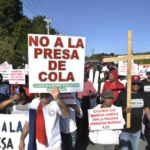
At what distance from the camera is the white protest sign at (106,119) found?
3.67 m

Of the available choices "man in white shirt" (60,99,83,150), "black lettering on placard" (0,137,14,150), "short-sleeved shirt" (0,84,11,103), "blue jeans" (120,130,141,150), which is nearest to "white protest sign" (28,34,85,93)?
"man in white shirt" (60,99,83,150)

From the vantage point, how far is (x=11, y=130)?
4.29m

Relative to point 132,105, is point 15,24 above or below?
above

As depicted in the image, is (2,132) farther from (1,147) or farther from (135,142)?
(135,142)

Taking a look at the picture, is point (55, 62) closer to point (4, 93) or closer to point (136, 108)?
point (136, 108)

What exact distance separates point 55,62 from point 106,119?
1.29 meters

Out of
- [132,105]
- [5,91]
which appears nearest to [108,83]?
[132,105]

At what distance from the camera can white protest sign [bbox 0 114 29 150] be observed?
13.9 ft

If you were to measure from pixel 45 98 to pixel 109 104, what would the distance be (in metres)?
1.19

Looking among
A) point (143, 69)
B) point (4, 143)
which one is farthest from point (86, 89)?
point (143, 69)

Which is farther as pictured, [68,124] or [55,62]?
[68,124]

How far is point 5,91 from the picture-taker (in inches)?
202

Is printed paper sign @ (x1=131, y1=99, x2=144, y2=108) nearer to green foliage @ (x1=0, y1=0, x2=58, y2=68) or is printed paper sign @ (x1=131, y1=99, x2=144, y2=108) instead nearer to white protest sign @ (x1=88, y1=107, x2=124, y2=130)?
white protest sign @ (x1=88, y1=107, x2=124, y2=130)

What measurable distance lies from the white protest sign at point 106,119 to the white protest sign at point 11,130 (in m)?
1.32
